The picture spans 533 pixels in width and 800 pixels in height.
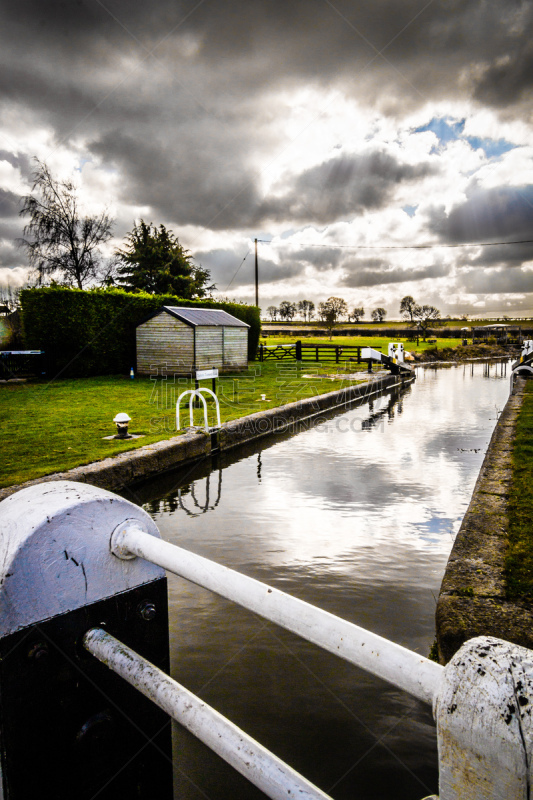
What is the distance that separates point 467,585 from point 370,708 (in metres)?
0.88

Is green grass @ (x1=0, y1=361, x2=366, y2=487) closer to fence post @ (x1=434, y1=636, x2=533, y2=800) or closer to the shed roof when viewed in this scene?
the shed roof

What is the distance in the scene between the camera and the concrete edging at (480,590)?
2426mm

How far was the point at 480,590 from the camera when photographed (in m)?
2.78

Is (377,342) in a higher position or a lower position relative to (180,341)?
higher

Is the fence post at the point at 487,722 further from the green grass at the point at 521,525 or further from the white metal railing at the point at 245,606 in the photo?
the green grass at the point at 521,525

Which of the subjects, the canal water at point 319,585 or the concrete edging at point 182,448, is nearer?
the canal water at point 319,585

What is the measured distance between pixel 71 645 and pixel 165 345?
1919 cm

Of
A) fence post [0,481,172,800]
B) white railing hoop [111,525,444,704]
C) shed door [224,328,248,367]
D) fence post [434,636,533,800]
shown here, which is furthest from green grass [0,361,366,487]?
fence post [434,636,533,800]

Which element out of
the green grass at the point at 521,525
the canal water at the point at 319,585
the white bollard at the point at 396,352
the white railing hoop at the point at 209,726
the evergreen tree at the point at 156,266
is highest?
the evergreen tree at the point at 156,266

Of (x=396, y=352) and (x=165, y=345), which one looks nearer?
(x=165, y=345)

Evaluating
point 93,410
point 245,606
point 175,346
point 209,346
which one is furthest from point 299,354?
point 245,606

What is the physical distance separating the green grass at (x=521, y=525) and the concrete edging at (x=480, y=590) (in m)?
0.05

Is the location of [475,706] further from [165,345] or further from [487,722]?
[165,345]

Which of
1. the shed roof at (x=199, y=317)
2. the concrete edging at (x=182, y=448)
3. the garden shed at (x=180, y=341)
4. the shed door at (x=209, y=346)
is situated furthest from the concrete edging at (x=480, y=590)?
the shed roof at (x=199, y=317)
